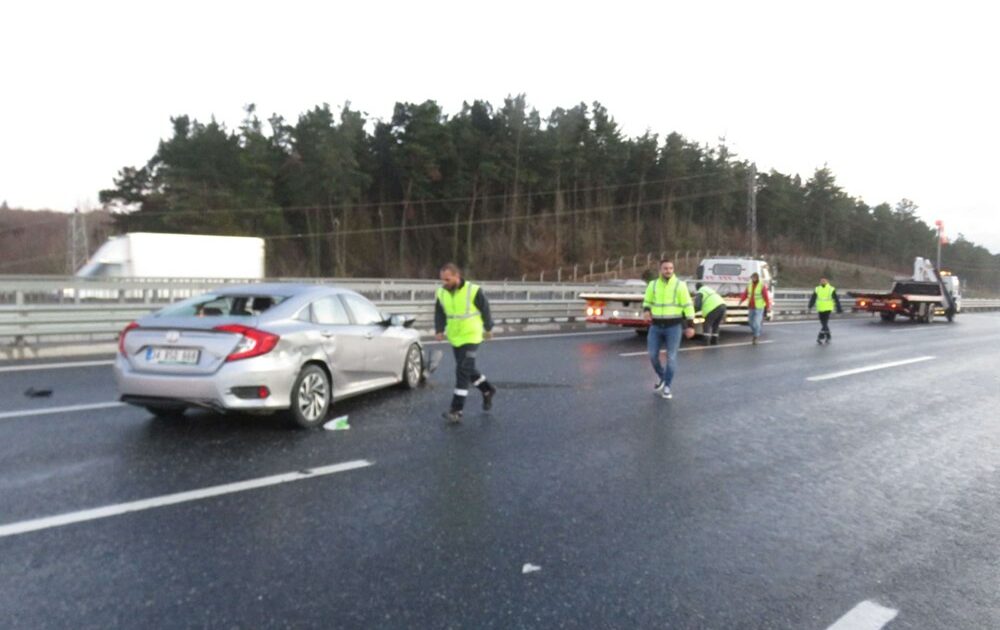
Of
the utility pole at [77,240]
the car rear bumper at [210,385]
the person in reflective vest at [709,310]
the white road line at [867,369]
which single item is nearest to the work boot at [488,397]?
the car rear bumper at [210,385]

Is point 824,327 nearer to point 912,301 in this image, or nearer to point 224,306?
point 912,301

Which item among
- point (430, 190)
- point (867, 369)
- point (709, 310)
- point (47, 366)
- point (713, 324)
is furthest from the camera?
point (430, 190)

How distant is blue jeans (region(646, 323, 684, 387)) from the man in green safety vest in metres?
3.10

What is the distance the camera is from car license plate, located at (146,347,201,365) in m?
6.96

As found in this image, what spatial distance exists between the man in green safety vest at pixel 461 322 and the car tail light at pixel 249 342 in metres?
1.80

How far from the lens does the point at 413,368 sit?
34.1 ft

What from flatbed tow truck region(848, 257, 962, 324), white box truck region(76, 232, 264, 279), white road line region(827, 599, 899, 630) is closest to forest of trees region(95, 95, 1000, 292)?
white box truck region(76, 232, 264, 279)

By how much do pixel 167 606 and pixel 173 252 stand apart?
27587 millimetres

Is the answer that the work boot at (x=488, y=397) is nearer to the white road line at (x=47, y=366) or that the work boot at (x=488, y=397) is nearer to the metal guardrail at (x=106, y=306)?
the white road line at (x=47, y=366)

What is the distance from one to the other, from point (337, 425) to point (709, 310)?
1190 centimetres

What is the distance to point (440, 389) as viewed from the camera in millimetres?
10391

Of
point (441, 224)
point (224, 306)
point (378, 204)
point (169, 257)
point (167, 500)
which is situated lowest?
point (167, 500)

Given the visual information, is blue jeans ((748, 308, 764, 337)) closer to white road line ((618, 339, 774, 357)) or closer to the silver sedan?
white road line ((618, 339, 774, 357))

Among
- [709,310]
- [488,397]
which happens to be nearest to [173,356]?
[488,397]
